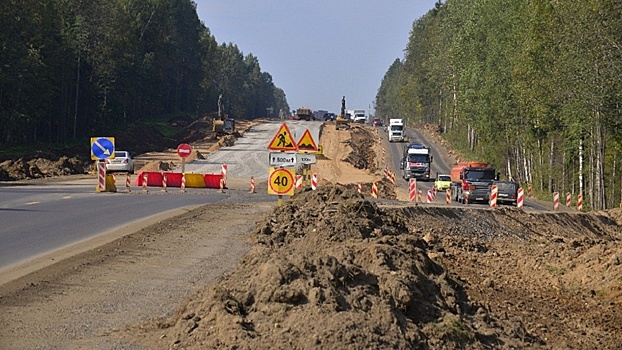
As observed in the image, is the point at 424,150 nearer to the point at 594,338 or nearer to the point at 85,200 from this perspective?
the point at 85,200

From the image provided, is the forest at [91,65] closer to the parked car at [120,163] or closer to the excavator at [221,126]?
the excavator at [221,126]

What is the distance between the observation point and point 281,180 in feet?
76.8

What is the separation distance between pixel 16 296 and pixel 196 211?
18.2 m

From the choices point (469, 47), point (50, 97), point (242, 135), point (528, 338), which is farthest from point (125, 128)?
point (528, 338)

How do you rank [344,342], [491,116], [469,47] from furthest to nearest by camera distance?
[469,47], [491,116], [344,342]

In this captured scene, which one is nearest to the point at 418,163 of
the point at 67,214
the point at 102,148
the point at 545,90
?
the point at 545,90

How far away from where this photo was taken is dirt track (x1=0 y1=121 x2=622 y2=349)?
Answer: 9.65 meters

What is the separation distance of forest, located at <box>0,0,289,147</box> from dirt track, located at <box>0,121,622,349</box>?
2002 inches

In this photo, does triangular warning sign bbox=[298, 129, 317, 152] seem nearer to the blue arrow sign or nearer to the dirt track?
the dirt track

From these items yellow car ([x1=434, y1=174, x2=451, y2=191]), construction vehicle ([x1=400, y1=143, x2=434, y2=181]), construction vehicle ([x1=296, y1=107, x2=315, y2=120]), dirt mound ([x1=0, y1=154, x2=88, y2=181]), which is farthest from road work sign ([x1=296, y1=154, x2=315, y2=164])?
construction vehicle ([x1=296, y1=107, x2=315, y2=120])

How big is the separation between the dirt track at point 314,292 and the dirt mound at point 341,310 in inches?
0.8

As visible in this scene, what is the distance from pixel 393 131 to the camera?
105 m

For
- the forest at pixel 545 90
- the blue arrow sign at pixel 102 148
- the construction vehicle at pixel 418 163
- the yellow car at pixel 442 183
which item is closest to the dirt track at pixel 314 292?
the blue arrow sign at pixel 102 148

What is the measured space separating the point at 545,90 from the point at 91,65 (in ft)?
163
